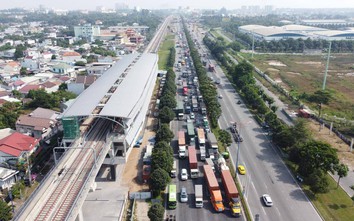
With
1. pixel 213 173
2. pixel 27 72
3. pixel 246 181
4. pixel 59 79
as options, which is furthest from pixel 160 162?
pixel 27 72

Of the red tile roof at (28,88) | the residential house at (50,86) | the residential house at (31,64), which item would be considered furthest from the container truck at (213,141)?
the residential house at (31,64)

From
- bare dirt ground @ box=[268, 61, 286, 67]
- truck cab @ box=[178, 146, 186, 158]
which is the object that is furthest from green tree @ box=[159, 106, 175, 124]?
bare dirt ground @ box=[268, 61, 286, 67]

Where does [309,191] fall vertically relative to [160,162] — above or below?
below

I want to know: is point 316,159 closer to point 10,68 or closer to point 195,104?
point 195,104

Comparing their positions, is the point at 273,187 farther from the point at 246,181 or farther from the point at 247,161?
the point at 247,161

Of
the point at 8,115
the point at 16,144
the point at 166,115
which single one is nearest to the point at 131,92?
the point at 166,115

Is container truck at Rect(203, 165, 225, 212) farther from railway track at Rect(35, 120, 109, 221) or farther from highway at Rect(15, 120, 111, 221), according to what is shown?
railway track at Rect(35, 120, 109, 221)

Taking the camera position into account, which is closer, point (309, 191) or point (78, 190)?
point (78, 190)
